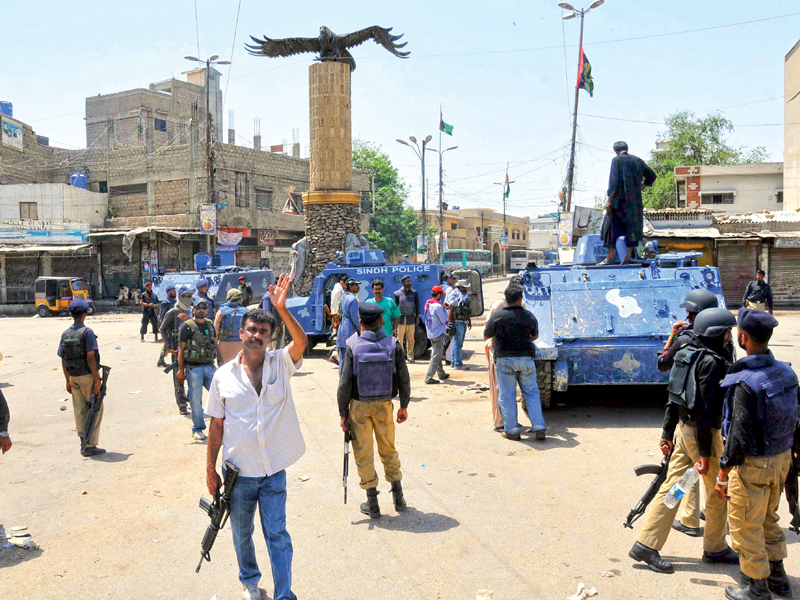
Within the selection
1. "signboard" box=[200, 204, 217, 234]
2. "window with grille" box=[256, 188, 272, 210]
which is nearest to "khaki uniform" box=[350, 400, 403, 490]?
"signboard" box=[200, 204, 217, 234]

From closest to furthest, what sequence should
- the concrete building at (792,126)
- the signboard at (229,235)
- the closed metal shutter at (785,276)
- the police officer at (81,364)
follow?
1. the police officer at (81,364)
2. the closed metal shutter at (785,276)
3. the concrete building at (792,126)
4. the signboard at (229,235)

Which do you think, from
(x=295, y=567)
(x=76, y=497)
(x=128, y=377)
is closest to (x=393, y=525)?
(x=295, y=567)

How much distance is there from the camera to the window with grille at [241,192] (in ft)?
122

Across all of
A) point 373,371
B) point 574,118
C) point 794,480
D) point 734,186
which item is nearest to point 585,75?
point 574,118

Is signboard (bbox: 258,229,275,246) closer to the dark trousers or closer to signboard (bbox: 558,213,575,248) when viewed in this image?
signboard (bbox: 558,213,575,248)

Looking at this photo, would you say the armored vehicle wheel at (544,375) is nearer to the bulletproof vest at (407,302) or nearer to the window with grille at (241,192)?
the bulletproof vest at (407,302)

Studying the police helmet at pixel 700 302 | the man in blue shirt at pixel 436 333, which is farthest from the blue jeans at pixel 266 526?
the man in blue shirt at pixel 436 333

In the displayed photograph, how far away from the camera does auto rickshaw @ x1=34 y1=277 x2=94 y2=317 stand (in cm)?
2916

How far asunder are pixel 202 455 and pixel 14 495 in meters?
1.71

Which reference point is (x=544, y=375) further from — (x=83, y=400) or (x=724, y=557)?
(x=83, y=400)

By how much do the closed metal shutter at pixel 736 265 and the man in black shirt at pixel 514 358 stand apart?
21.5 m

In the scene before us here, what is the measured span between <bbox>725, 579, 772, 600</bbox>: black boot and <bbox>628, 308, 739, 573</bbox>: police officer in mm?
430

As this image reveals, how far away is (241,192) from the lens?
37.4 meters

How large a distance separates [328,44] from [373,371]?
19464mm
